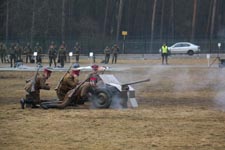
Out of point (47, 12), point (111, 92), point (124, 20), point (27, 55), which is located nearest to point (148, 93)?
point (111, 92)

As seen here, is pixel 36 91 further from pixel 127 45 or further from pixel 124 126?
pixel 127 45

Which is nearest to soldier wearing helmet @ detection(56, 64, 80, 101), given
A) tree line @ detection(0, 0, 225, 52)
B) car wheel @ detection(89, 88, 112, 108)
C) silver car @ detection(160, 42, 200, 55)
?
car wheel @ detection(89, 88, 112, 108)

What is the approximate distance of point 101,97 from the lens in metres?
14.7

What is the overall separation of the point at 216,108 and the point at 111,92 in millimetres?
3032

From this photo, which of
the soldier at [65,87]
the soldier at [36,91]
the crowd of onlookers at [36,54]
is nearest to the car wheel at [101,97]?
the soldier at [65,87]

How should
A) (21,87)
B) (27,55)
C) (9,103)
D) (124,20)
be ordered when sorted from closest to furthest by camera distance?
(9,103), (21,87), (27,55), (124,20)

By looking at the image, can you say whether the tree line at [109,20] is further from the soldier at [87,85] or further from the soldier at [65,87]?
the soldier at [87,85]

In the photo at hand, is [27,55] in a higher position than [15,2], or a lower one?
lower

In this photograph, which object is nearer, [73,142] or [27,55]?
[73,142]

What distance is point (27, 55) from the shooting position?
4581 centimetres

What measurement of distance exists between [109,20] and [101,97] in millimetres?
74986

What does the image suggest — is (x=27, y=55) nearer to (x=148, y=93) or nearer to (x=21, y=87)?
(x=21, y=87)

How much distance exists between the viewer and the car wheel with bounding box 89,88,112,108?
1470cm

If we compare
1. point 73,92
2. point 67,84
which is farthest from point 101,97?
point 67,84
